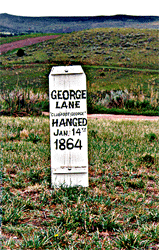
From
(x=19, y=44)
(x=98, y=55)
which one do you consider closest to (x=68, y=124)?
(x=98, y=55)

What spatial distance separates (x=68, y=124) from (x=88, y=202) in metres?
0.95

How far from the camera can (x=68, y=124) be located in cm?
344

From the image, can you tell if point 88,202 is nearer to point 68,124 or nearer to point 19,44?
point 68,124

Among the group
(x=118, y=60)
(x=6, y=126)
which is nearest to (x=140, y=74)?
(x=118, y=60)

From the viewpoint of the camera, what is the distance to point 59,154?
3471mm

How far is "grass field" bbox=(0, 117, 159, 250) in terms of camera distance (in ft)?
8.23

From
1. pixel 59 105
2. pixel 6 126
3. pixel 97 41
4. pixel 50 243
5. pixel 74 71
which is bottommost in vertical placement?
pixel 50 243

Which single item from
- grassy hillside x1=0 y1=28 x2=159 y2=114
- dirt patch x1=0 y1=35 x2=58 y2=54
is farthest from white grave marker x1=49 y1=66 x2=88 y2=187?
dirt patch x1=0 y1=35 x2=58 y2=54

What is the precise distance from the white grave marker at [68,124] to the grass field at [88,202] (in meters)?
0.21

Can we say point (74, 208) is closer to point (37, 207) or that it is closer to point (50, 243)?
point (37, 207)

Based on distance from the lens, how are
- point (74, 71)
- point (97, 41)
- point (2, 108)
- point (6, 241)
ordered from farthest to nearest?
point (97, 41), point (2, 108), point (74, 71), point (6, 241)

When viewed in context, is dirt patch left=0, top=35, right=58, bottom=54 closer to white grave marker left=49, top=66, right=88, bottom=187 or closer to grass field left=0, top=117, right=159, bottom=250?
grass field left=0, top=117, right=159, bottom=250

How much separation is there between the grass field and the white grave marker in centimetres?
21

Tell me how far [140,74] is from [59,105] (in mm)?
32047
